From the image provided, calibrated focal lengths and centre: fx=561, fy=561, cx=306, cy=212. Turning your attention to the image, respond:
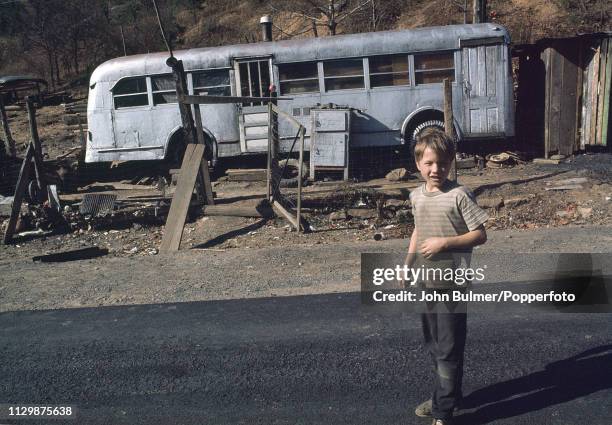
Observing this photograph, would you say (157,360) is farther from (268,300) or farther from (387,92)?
(387,92)

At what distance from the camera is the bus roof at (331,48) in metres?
12.4

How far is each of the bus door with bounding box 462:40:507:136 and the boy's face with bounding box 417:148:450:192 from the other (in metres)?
10.3

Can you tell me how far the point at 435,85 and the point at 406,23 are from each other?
13415mm

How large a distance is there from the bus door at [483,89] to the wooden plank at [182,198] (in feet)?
21.3

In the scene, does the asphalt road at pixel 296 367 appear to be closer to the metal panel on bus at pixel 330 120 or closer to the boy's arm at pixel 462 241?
the boy's arm at pixel 462 241

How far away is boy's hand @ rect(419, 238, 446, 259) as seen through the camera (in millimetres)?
2904

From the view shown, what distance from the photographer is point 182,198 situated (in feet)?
30.1

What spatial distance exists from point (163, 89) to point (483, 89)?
7414 millimetres

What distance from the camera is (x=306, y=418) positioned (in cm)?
337

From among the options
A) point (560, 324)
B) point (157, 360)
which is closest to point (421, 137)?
point (560, 324)

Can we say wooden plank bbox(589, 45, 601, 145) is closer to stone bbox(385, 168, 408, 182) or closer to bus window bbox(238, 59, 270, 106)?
stone bbox(385, 168, 408, 182)

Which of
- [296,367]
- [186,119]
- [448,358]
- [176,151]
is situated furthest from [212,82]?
[448,358]

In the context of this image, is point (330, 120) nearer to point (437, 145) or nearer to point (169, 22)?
point (437, 145)

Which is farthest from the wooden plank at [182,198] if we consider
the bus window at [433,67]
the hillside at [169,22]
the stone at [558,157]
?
the hillside at [169,22]
